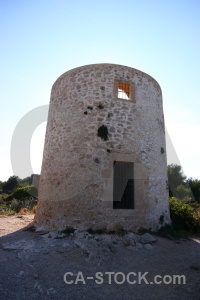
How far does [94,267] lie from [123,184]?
11.7ft

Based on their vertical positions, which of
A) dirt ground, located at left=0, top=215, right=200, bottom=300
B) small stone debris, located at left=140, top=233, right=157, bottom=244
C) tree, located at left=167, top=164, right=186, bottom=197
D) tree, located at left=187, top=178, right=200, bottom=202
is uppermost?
tree, located at left=167, top=164, right=186, bottom=197

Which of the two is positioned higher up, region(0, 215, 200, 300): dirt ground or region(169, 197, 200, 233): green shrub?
region(169, 197, 200, 233): green shrub

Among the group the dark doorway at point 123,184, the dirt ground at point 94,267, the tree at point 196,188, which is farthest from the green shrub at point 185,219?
the tree at point 196,188

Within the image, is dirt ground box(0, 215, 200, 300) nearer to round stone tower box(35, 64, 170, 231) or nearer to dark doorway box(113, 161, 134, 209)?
round stone tower box(35, 64, 170, 231)

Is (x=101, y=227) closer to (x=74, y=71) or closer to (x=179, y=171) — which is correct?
(x=74, y=71)

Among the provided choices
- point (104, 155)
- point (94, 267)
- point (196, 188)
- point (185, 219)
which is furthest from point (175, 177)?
point (94, 267)

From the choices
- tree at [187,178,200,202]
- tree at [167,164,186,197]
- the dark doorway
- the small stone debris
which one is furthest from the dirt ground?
tree at [167,164,186,197]

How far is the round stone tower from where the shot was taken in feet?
24.4

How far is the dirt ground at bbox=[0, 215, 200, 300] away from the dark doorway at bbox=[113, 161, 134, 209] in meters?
1.44

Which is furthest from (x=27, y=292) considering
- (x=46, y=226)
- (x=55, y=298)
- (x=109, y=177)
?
(x=109, y=177)

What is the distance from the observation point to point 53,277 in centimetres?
464

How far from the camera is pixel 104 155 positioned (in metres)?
7.82

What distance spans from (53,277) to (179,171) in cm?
3120

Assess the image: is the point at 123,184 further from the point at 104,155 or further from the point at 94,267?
the point at 94,267
